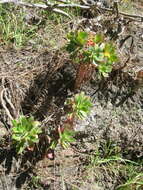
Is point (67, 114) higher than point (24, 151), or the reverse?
point (67, 114)

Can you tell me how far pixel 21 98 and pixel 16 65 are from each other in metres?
0.31

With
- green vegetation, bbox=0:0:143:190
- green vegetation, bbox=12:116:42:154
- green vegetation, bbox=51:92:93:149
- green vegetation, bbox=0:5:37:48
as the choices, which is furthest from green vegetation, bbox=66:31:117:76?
green vegetation, bbox=0:5:37:48

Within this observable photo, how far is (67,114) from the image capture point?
2221 millimetres

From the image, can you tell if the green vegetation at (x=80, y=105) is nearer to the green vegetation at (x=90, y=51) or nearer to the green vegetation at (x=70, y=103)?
the green vegetation at (x=70, y=103)

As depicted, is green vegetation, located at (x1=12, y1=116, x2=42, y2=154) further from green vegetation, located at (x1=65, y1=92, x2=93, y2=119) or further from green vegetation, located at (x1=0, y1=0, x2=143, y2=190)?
green vegetation, located at (x1=65, y1=92, x2=93, y2=119)

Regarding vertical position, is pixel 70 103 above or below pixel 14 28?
below

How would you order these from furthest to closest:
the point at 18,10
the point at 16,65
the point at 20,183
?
the point at 18,10 → the point at 16,65 → the point at 20,183

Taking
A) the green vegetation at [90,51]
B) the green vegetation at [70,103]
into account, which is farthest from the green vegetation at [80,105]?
the green vegetation at [90,51]

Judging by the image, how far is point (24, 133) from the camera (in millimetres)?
2047

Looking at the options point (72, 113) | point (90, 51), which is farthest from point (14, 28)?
point (72, 113)

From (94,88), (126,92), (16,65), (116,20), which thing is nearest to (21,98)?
(16,65)

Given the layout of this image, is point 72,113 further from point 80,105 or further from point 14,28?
point 14,28

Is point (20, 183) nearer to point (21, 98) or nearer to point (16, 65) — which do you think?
point (21, 98)

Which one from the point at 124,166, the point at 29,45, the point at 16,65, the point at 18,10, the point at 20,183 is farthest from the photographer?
the point at 18,10
